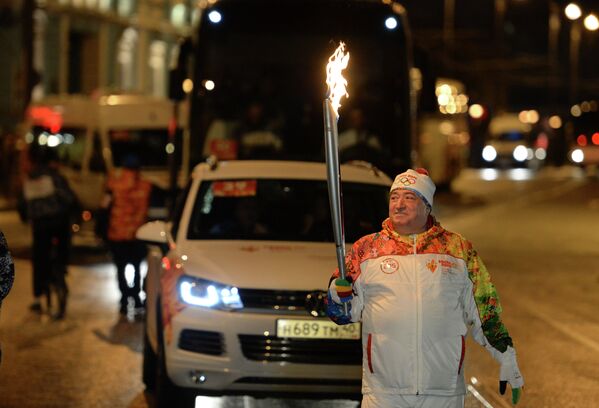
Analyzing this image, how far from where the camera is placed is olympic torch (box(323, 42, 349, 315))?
489cm

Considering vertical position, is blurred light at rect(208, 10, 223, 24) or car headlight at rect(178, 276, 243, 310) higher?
blurred light at rect(208, 10, 223, 24)

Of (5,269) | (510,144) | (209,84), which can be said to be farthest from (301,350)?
(510,144)

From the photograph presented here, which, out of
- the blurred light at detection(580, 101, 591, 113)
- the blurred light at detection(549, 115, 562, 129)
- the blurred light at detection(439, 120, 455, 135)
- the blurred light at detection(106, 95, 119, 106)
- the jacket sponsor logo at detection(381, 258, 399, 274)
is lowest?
the blurred light at detection(549, 115, 562, 129)

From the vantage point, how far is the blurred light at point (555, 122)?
9488 cm

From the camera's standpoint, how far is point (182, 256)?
27.2 feet

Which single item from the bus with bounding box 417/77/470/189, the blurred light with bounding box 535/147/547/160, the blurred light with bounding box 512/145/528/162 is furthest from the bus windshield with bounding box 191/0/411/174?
the blurred light with bounding box 535/147/547/160

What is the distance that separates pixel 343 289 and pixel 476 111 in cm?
6478

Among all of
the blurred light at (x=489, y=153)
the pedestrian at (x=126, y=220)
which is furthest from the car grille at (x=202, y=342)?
the blurred light at (x=489, y=153)

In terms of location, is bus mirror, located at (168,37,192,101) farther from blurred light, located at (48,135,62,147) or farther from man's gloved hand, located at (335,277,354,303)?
man's gloved hand, located at (335,277,354,303)

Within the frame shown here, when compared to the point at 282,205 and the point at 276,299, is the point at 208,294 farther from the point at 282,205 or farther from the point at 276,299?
the point at 282,205

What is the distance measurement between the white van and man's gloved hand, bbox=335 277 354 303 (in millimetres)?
18358

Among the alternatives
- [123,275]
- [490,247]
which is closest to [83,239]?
[490,247]

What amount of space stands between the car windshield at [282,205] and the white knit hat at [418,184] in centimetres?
371

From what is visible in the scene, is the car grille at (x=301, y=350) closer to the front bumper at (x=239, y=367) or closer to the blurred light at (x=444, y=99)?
the front bumper at (x=239, y=367)
